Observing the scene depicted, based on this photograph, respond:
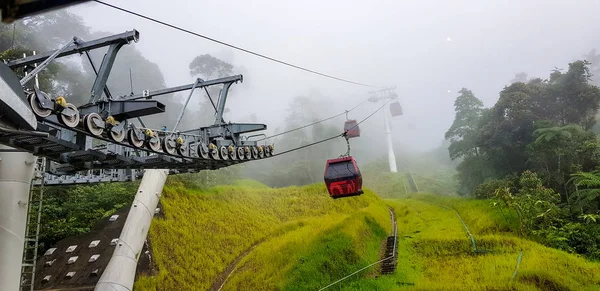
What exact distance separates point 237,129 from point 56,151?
17.8ft

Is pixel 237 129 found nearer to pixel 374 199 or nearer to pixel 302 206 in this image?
pixel 302 206

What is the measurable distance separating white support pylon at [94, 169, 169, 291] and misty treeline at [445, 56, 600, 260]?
16.0 m

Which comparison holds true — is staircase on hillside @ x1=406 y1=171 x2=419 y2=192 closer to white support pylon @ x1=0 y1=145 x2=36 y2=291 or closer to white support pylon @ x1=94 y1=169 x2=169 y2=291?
white support pylon @ x1=94 y1=169 x2=169 y2=291

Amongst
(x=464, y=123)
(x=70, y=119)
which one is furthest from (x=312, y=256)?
(x=464, y=123)

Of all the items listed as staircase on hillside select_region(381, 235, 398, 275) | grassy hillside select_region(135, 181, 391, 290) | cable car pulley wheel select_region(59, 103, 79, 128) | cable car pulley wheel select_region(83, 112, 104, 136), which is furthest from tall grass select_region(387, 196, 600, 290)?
cable car pulley wheel select_region(59, 103, 79, 128)

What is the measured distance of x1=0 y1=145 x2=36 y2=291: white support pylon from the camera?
9352 mm

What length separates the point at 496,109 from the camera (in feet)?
70.9

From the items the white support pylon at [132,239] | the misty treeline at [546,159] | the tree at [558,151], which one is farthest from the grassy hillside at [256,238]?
the tree at [558,151]

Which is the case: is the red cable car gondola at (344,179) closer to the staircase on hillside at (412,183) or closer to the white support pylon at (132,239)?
the white support pylon at (132,239)

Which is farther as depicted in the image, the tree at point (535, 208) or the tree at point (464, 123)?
the tree at point (464, 123)

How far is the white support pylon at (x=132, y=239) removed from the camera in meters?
11.0

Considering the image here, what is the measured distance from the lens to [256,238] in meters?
16.7

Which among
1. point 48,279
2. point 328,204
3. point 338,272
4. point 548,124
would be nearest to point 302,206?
point 328,204

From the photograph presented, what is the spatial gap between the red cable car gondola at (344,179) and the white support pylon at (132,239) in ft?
23.7
